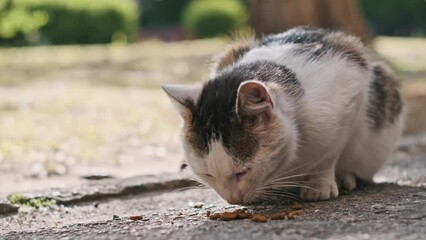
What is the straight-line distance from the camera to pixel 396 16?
94.4ft

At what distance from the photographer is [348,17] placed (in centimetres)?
1042

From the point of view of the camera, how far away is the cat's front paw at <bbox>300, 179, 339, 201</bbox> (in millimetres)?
4086

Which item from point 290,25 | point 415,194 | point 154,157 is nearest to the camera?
point 415,194

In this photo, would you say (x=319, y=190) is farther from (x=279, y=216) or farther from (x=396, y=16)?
(x=396, y=16)

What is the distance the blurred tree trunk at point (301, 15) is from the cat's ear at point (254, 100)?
6.50 m

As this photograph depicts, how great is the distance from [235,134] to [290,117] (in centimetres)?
37

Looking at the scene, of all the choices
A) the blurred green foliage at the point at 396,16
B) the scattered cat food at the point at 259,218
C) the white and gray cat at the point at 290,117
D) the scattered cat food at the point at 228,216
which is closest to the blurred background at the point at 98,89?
the white and gray cat at the point at 290,117

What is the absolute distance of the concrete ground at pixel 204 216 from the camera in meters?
3.04

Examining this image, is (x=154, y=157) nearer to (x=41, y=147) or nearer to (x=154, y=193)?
(x=41, y=147)

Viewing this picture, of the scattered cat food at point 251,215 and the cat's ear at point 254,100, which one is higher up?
the cat's ear at point 254,100

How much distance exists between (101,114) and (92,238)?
22.5 feet

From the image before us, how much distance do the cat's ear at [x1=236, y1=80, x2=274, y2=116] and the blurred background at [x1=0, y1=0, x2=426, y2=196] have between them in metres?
1.00

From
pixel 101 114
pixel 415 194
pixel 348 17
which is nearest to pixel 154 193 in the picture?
pixel 415 194

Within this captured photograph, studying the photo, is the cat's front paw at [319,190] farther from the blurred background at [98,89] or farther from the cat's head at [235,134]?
the blurred background at [98,89]
